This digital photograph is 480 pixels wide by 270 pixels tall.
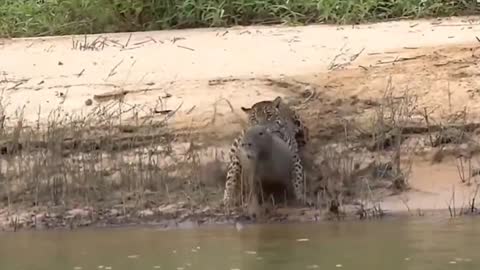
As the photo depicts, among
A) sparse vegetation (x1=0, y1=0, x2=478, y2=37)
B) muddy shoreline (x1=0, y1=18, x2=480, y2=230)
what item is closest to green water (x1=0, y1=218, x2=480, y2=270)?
muddy shoreline (x1=0, y1=18, x2=480, y2=230)

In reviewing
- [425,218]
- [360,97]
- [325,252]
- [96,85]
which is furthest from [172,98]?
[325,252]

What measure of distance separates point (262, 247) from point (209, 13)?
601cm

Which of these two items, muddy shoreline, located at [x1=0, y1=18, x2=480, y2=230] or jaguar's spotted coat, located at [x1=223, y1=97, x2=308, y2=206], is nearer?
jaguar's spotted coat, located at [x1=223, y1=97, x2=308, y2=206]

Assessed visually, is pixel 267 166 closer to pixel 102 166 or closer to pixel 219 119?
pixel 102 166

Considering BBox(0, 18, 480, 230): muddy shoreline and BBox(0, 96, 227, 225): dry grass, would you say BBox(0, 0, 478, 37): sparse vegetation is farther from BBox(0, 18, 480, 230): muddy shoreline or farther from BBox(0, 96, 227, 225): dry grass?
BBox(0, 96, 227, 225): dry grass

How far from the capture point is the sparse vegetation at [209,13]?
13875 mm

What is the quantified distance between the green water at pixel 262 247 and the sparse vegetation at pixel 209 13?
4.90 meters

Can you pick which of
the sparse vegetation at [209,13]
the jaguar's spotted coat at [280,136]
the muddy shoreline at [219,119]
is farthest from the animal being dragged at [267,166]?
the sparse vegetation at [209,13]

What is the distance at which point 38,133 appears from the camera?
1095 cm

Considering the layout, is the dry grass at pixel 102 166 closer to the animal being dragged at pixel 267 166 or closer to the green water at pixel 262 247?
the animal being dragged at pixel 267 166

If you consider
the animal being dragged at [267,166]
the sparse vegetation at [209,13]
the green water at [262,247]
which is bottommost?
the green water at [262,247]

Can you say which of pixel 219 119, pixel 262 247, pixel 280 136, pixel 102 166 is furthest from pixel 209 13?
pixel 262 247

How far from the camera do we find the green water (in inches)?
304

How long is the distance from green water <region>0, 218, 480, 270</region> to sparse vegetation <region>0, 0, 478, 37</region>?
4901 millimetres
